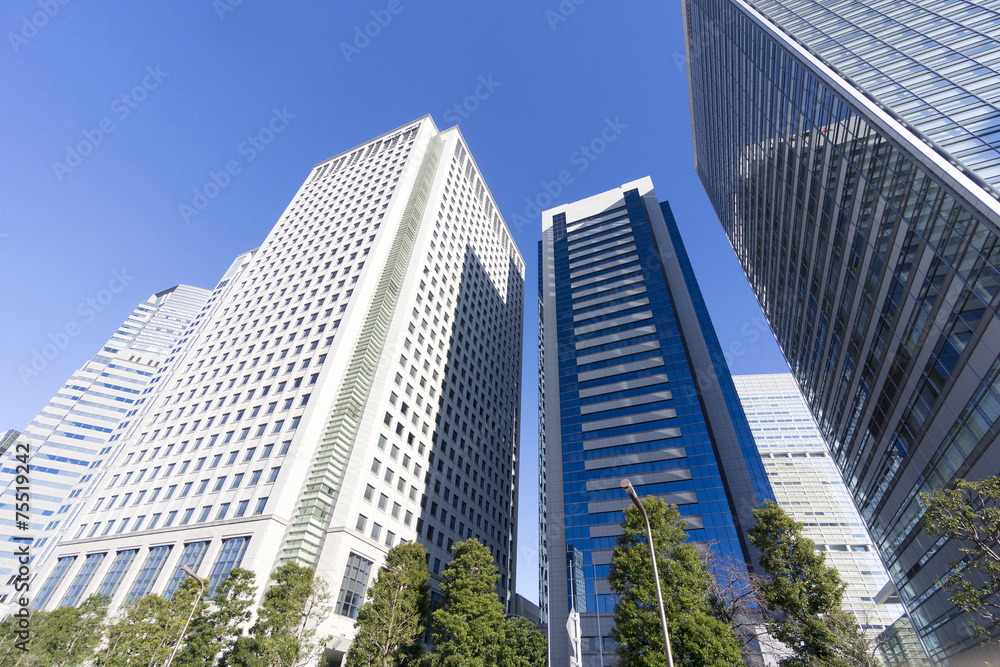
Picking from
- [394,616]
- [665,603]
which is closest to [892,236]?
[665,603]

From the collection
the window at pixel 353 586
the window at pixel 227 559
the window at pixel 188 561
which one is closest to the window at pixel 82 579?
the window at pixel 188 561

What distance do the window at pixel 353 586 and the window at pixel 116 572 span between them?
62.2ft

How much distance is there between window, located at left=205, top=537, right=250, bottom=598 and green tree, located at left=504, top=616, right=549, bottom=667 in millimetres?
21203

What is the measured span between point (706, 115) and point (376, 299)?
62107mm

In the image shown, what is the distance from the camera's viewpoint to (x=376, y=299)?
56.6 m

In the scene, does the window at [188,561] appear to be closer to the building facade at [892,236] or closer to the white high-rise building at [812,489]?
the building facade at [892,236]

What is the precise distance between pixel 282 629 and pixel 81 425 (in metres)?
116

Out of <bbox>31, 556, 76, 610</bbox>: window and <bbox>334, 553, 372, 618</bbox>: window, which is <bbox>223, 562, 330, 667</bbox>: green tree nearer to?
<bbox>334, 553, 372, 618</bbox>: window

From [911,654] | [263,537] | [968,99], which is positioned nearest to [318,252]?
[263,537]

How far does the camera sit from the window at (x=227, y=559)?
117ft

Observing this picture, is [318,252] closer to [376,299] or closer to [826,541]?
[376,299]

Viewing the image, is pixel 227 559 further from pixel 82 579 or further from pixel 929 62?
pixel 929 62

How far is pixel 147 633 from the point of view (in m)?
25.4

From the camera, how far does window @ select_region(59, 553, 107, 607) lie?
39.7m
